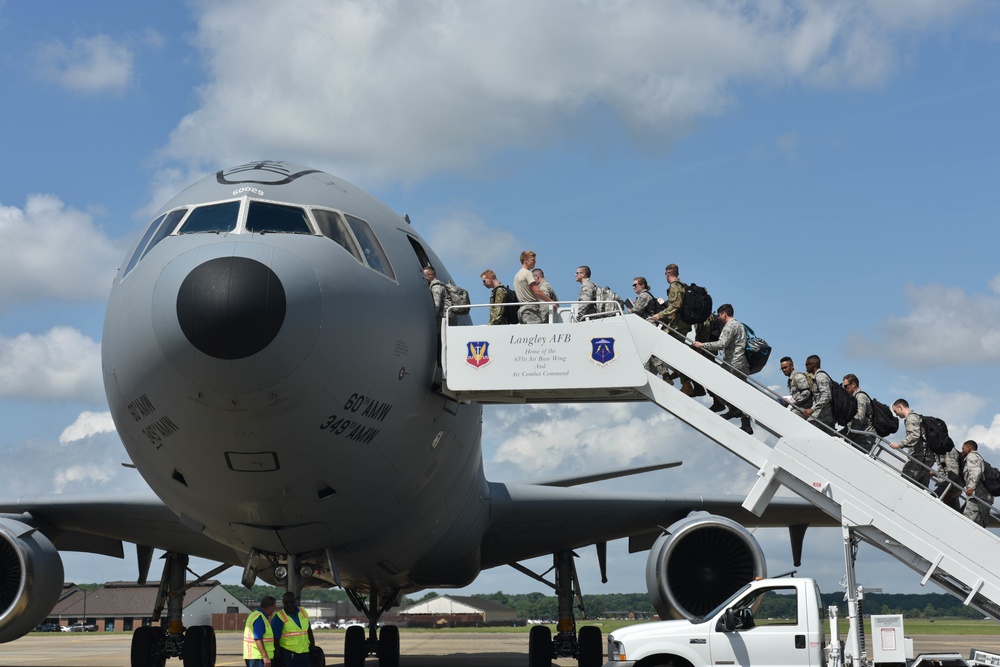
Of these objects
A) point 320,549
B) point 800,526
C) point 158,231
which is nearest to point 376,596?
point 320,549

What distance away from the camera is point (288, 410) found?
9227 mm

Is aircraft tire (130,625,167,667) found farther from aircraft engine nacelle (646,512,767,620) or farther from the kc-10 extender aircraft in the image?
aircraft engine nacelle (646,512,767,620)

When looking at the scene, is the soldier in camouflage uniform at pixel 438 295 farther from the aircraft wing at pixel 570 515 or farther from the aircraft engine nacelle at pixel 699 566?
the aircraft wing at pixel 570 515

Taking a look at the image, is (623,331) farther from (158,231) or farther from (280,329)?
(158,231)

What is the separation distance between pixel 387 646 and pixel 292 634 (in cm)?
776

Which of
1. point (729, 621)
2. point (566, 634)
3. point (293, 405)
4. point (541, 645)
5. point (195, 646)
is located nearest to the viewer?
point (293, 405)

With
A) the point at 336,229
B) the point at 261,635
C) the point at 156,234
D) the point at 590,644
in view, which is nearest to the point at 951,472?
the point at 590,644

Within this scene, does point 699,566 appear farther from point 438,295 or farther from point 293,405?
point 293,405

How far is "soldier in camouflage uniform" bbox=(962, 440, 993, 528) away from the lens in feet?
39.8

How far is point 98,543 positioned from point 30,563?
386cm

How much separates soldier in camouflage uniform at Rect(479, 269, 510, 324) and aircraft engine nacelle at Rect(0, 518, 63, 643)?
7171 mm

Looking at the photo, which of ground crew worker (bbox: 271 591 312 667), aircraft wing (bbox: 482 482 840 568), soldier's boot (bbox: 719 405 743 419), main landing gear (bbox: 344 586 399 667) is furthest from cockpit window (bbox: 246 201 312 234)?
main landing gear (bbox: 344 586 399 667)

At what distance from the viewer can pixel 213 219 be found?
1020 cm

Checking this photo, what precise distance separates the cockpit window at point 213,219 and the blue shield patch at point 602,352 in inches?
155
